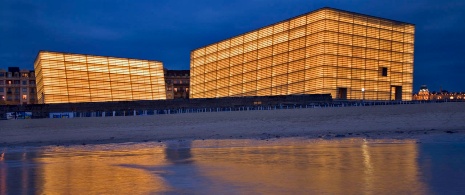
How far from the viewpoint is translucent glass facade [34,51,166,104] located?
75.7 meters

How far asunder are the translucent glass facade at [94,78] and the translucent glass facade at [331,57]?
1775cm

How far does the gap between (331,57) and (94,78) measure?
41.3 meters

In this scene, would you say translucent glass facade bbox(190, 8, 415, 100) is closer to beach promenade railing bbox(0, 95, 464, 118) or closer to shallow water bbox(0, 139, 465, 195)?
beach promenade railing bbox(0, 95, 464, 118)

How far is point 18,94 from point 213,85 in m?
82.5

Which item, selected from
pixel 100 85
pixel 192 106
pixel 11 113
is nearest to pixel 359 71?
pixel 192 106

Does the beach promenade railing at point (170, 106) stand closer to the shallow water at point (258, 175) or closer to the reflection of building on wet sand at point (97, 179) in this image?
the shallow water at point (258, 175)

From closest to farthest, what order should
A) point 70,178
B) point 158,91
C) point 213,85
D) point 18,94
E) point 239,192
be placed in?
1. point 239,192
2. point 70,178
3. point 158,91
4. point 213,85
5. point 18,94

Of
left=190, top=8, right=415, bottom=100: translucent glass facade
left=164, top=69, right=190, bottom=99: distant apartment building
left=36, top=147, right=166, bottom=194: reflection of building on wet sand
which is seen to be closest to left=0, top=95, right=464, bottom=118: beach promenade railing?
left=190, top=8, right=415, bottom=100: translucent glass facade

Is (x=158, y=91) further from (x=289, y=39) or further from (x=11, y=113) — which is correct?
(x=11, y=113)

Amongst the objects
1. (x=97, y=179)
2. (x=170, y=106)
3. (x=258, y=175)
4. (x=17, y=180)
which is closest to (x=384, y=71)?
(x=170, y=106)

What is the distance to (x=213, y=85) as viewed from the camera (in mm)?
96812

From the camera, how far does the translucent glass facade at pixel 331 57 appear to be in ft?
241

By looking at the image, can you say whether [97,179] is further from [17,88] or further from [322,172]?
[17,88]

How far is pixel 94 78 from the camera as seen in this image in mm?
79438
